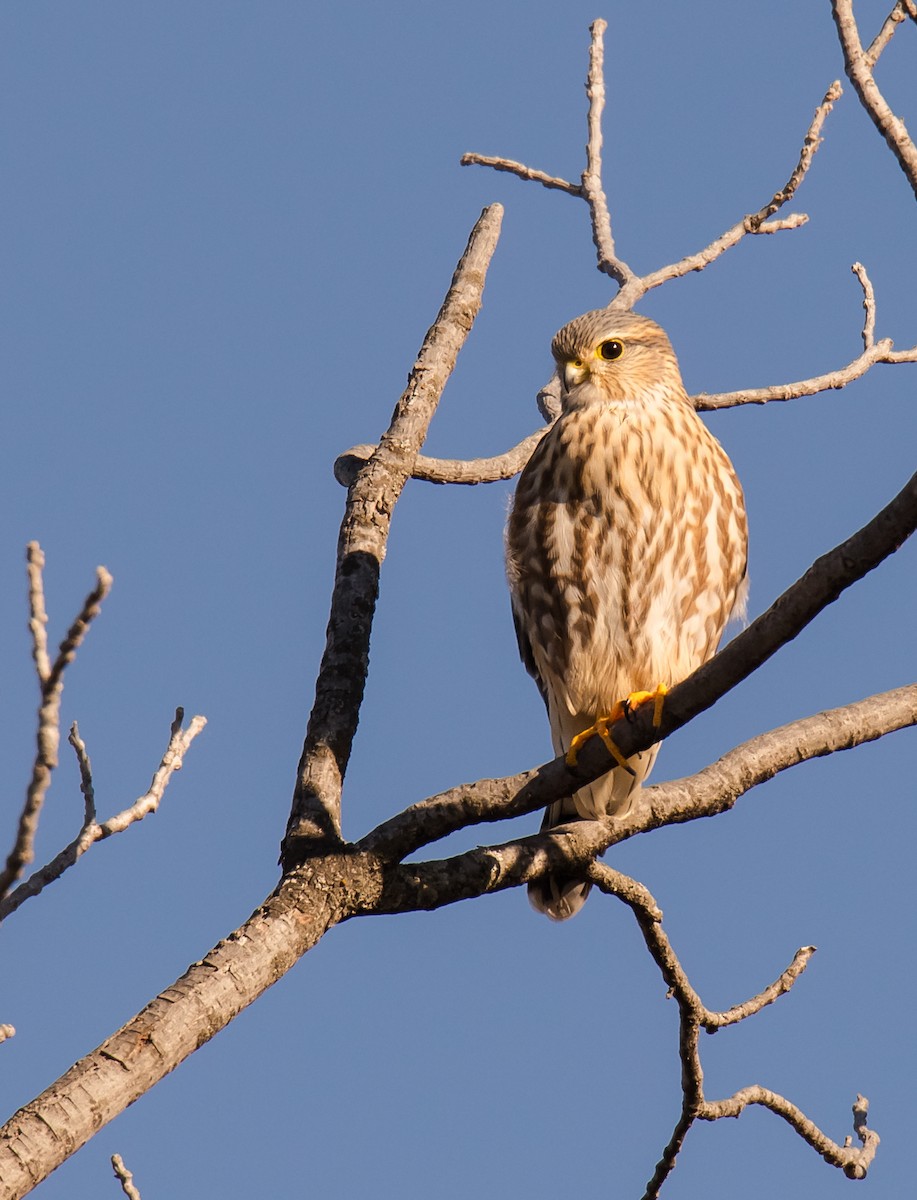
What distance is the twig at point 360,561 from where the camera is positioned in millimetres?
2932

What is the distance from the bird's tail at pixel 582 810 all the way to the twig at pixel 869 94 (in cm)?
157

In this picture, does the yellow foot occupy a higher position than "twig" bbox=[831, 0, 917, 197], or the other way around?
"twig" bbox=[831, 0, 917, 197]

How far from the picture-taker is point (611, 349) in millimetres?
4547

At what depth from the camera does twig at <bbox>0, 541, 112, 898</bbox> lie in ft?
4.69

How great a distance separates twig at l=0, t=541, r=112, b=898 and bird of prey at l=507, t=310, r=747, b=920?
8.37 feet

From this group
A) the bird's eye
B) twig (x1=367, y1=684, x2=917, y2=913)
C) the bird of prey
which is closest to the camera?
twig (x1=367, y1=684, x2=917, y2=913)

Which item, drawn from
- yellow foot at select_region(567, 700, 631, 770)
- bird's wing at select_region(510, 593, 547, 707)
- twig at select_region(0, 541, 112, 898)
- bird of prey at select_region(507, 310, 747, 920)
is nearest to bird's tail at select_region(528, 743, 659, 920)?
bird of prey at select_region(507, 310, 747, 920)

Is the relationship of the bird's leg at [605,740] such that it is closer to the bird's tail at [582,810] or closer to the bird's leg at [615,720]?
the bird's leg at [615,720]

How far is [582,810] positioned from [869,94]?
227cm

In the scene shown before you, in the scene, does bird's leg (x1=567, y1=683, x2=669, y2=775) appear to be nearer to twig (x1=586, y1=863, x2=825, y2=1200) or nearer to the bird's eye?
twig (x1=586, y1=863, x2=825, y2=1200)

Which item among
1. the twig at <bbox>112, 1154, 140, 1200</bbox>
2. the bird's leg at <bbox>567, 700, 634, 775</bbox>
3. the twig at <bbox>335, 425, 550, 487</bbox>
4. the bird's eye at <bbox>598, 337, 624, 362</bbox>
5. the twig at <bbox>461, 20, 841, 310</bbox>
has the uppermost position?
the twig at <bbox>461, 20, 841, 310</bbox>

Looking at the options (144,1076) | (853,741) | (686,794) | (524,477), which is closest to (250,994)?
(144,1076)

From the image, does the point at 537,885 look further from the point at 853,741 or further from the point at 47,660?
the point at 47,660

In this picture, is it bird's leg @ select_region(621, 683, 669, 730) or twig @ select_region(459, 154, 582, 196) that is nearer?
bird's leg @ select_region(621, 683, 669, 730)
